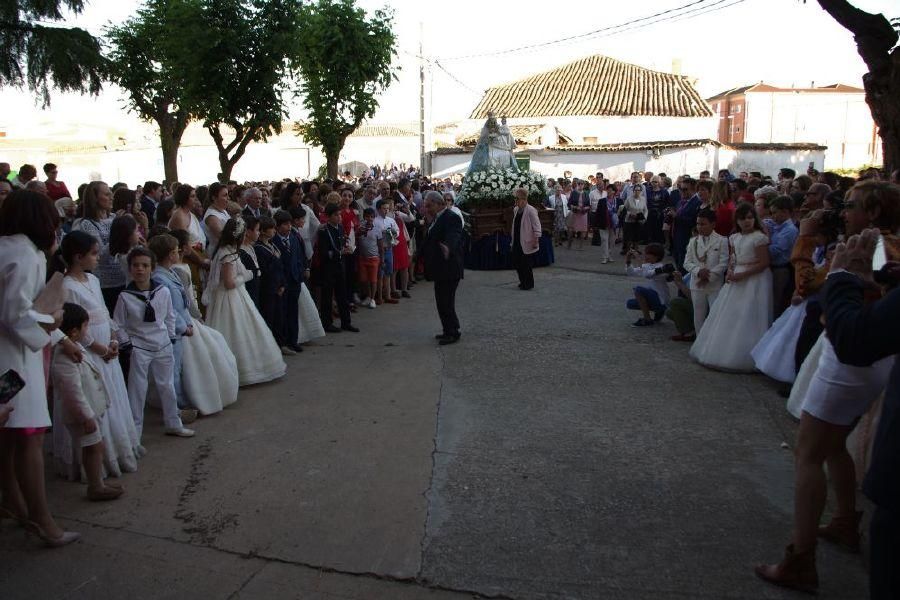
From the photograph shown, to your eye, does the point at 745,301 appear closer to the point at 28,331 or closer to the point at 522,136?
the point at 28,331

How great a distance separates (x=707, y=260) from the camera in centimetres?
864

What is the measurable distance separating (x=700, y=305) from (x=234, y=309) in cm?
514

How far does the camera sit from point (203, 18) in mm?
15000

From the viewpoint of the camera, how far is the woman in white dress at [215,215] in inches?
315

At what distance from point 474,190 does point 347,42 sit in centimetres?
495

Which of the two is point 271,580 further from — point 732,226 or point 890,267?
point 732,226

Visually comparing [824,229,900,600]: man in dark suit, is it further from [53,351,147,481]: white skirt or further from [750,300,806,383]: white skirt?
[750,300,806,383]: white skirt

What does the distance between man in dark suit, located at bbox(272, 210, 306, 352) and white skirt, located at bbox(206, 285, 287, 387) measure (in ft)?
3.57

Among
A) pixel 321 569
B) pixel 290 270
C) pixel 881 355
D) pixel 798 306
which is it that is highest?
pixel 881 355

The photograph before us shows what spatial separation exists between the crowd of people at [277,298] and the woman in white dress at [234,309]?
1cm

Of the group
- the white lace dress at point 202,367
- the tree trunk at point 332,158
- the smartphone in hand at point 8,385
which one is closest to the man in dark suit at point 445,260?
the white lace dress at point 202,367

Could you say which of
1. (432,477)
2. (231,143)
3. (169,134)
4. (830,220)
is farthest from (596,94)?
(432,477)

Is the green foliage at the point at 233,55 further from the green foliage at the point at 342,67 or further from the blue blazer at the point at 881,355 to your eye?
the blue blazer at the point at 881,355

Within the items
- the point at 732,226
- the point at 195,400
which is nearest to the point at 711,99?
the point at 732,226
